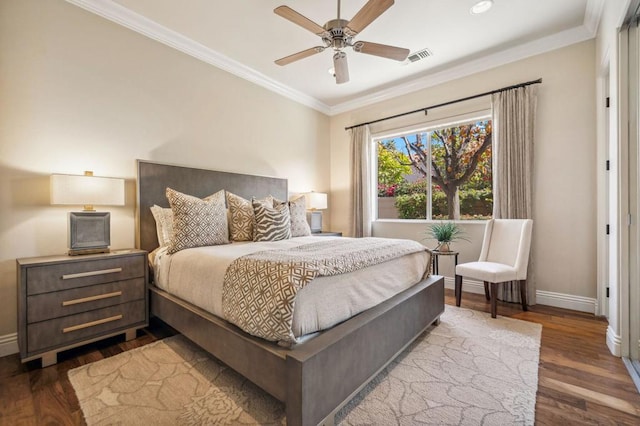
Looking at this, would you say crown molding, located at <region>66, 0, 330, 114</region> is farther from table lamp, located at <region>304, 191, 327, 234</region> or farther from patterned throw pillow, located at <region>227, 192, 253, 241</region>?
patterned throw pillow, located at <region>227, 192, 253, 241</region>

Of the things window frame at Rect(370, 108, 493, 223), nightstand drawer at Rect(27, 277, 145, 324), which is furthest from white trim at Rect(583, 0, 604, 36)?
nightstand drawer at Rect(27, 277, 145, 324)

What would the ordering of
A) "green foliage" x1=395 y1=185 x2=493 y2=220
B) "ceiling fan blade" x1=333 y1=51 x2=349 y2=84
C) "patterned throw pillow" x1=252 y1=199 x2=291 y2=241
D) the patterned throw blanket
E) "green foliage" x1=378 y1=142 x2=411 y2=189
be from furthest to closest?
1. "green foliage" x1=378 y1=142 x2=411 y2=189
2. "green foliage" x1=395 y1=185 x2=493 y2=220
3. "patterned throw pillow" x1=252 y1=199 x2=291 y2=241
4. "ceiling fan blade" x1=333 y1=51 x2=349 y2=84
5. the patterned throw blanket

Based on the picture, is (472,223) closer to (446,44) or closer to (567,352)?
(567,352)

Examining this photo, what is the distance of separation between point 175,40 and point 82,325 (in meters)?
2.89

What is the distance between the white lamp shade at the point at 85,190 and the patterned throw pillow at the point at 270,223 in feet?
3.96

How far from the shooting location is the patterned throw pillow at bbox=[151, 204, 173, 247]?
2.67 meters

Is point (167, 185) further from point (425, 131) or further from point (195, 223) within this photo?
point (425, 131)

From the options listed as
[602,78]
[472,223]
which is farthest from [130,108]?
[602,78]

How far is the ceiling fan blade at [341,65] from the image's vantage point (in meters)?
2.55

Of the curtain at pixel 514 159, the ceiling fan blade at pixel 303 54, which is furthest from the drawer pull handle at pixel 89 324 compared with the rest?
the curtain at pixel 514 159

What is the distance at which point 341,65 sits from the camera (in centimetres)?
262

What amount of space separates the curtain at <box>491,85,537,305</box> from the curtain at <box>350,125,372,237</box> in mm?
1818

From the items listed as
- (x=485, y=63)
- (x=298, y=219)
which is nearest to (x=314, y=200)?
(x=298, y=219)

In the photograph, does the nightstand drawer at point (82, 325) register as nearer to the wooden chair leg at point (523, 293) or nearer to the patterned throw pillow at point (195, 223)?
the patterned throw pillow at point (195, 223)
